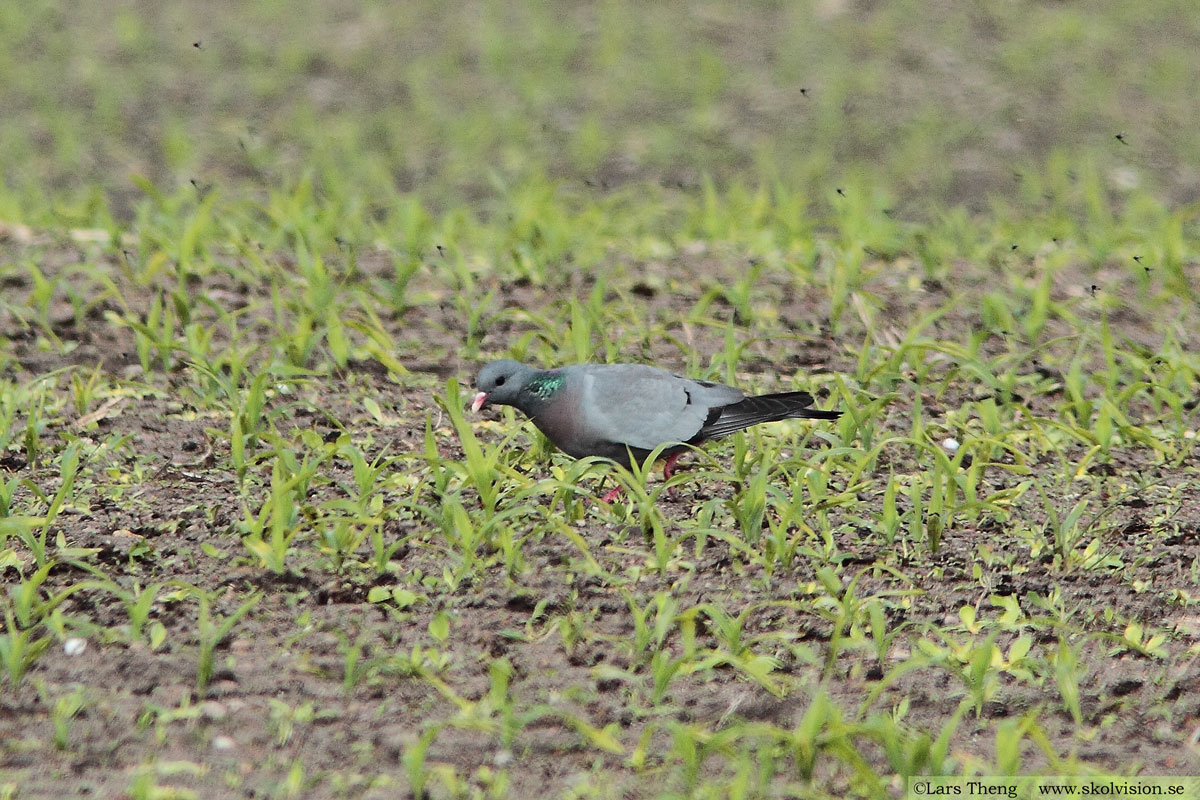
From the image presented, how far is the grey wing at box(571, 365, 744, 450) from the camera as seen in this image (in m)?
3.66

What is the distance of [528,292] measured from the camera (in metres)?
5.27

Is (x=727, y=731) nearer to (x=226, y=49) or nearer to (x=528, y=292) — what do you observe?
(x=528, y=292)

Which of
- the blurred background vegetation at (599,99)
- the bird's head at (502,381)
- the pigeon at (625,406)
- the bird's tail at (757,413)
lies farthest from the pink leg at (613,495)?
the blurred background vegetation at (599,99)

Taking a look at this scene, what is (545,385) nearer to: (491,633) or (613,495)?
(613,495)

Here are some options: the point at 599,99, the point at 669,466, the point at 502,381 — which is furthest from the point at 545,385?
the point at 599,99

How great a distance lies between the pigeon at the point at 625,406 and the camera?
3.67 m

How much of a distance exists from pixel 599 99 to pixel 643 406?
5.10 meters

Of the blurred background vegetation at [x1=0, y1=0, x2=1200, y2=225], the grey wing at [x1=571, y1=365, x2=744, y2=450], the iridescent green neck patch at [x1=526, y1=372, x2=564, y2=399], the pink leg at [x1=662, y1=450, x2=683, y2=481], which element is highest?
the iridescent green neck patch at [x1=526, y1=372, x2=564, y2=399]

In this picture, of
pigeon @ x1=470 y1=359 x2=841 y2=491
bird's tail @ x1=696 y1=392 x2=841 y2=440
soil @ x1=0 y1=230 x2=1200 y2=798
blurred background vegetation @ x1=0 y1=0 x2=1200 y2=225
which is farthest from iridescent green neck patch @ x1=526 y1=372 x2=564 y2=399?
blurred background vegetation @ x1=0 y1=0 x2=1200 y2=225

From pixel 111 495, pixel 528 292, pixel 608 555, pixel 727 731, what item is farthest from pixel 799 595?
pixel 528 292

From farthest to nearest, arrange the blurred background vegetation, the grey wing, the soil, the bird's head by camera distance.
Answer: the blurred background vegetation → the bird's head → the grey wing → the soil

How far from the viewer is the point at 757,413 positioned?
12.4 feet

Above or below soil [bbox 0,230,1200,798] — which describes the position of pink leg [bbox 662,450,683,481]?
below

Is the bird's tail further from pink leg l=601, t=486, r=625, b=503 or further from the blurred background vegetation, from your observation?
the blurred background vegetation
